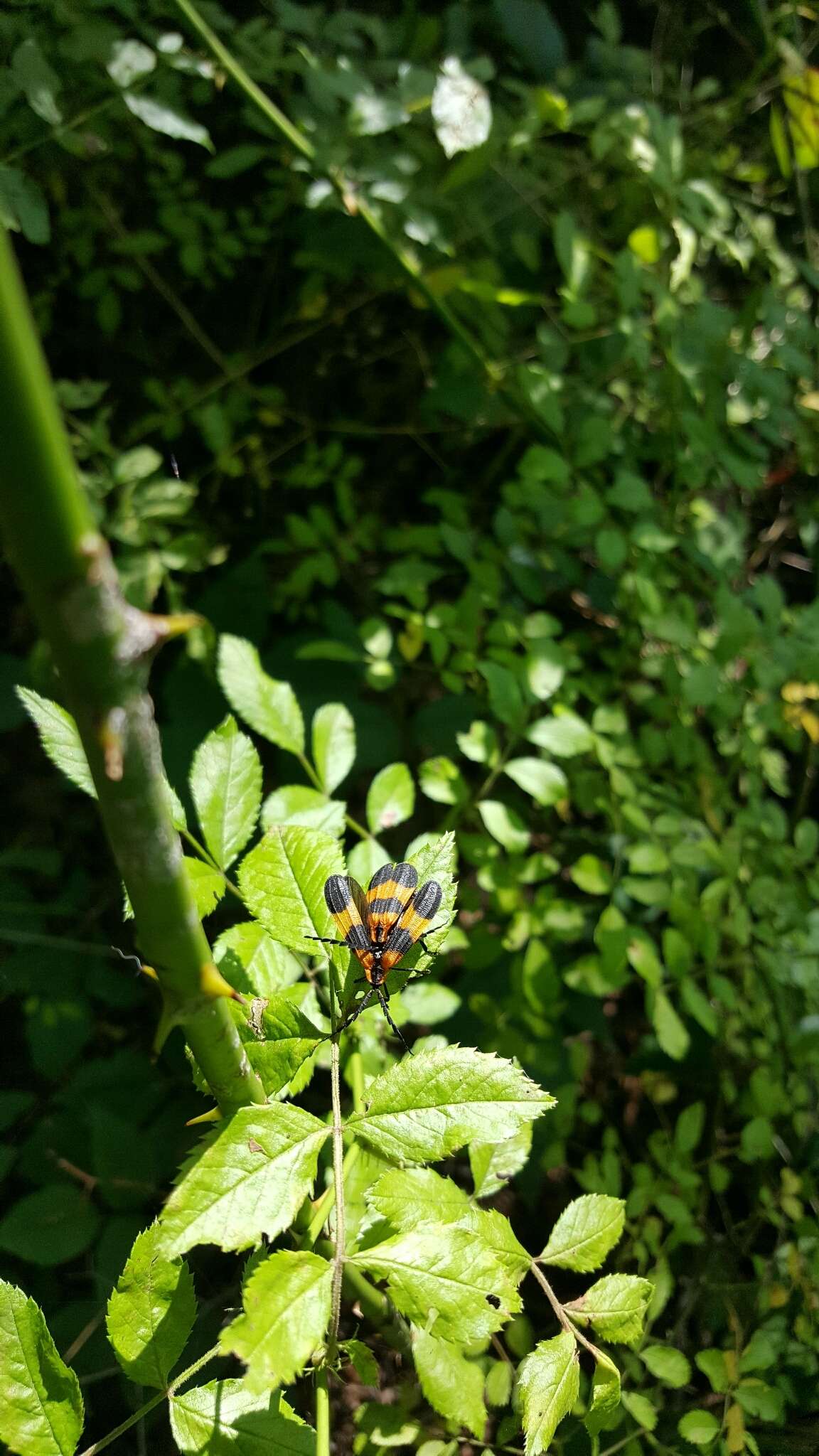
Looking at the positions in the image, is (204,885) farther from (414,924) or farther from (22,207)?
(22,207)

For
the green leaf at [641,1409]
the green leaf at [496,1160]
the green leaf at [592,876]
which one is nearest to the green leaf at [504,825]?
the green leaf at [592,876]

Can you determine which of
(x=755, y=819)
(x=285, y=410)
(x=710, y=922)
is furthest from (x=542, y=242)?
(x=710, y=922)

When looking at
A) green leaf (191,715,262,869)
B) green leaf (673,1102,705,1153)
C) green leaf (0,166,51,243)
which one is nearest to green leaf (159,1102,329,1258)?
green leaf (191,715,262,869)

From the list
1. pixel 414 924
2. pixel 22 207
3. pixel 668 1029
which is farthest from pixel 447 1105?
pixel 22 207

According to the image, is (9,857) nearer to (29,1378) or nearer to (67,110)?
(29,1378)

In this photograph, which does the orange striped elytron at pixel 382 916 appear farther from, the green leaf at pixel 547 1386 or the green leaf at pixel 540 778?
the green leaf at pixel 540 778
